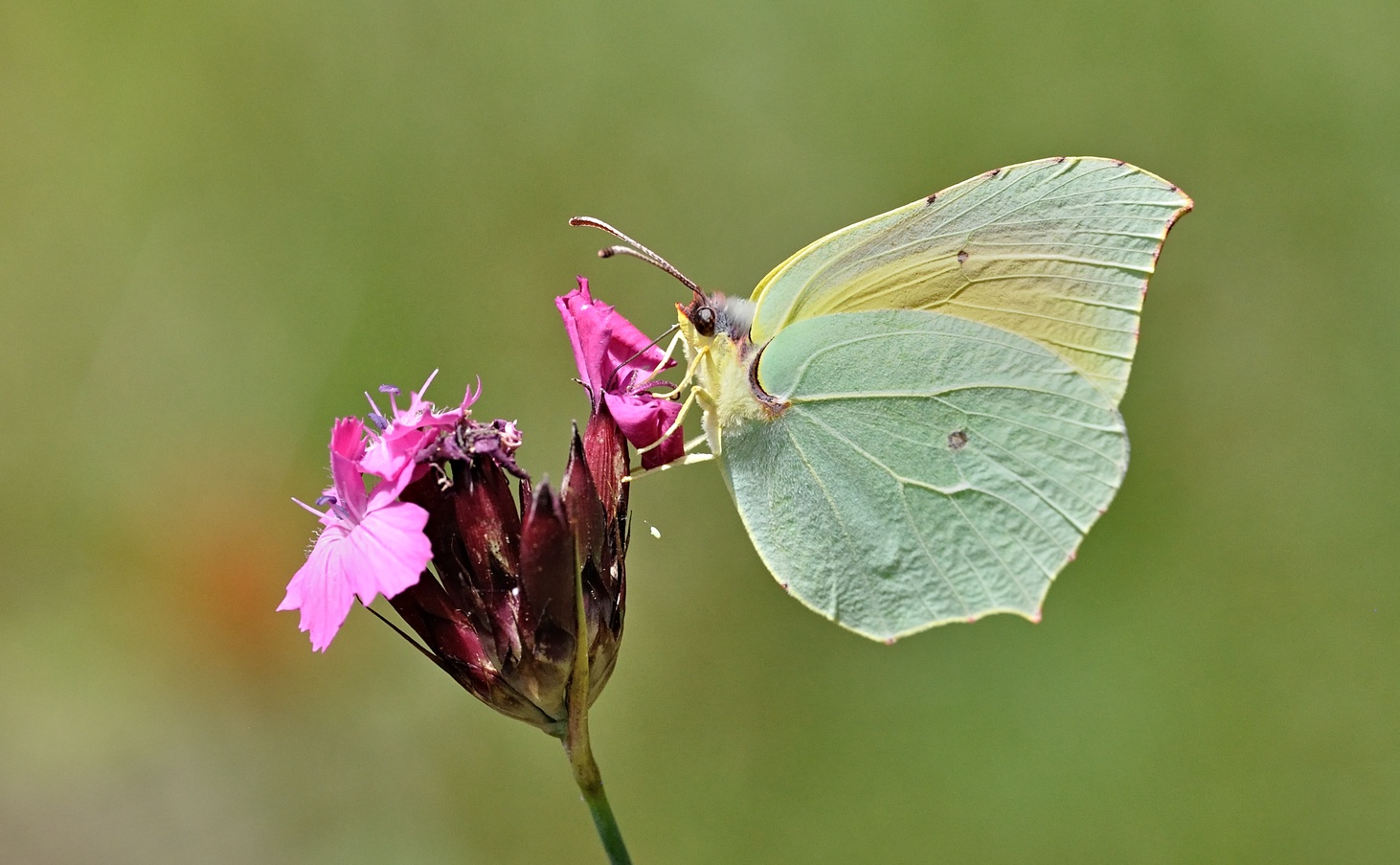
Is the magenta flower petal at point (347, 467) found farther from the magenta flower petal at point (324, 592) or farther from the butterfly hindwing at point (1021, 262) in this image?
the butterfly hindwing at point (1021, 262)

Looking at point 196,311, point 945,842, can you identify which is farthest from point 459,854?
point 196,311

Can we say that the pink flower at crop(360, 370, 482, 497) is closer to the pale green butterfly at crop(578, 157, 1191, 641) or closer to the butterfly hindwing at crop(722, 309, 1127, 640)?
the pale green butterfly at crop(578, 157, 1191, 641)

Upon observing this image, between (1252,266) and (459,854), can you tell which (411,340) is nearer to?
(459,854)

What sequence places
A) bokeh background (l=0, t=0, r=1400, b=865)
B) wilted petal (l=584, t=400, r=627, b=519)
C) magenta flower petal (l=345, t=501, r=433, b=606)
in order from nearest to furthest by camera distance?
1. magenta flower petal (l=345, t=501, r=433, b=606)
2. wilted petal (l=584, t=400, r=627, b=519)
3. bokeh background (l=0, t=0, r=1400, b=865)

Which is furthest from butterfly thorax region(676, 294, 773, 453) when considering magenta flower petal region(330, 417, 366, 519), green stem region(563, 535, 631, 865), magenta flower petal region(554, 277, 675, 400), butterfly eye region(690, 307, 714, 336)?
magenta flower petal region(330, 417, 366, 519)

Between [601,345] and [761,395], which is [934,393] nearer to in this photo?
[761,395]

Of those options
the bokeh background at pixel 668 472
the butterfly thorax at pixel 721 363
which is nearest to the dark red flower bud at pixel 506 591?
the butterfly thorax at pixel 721 363
